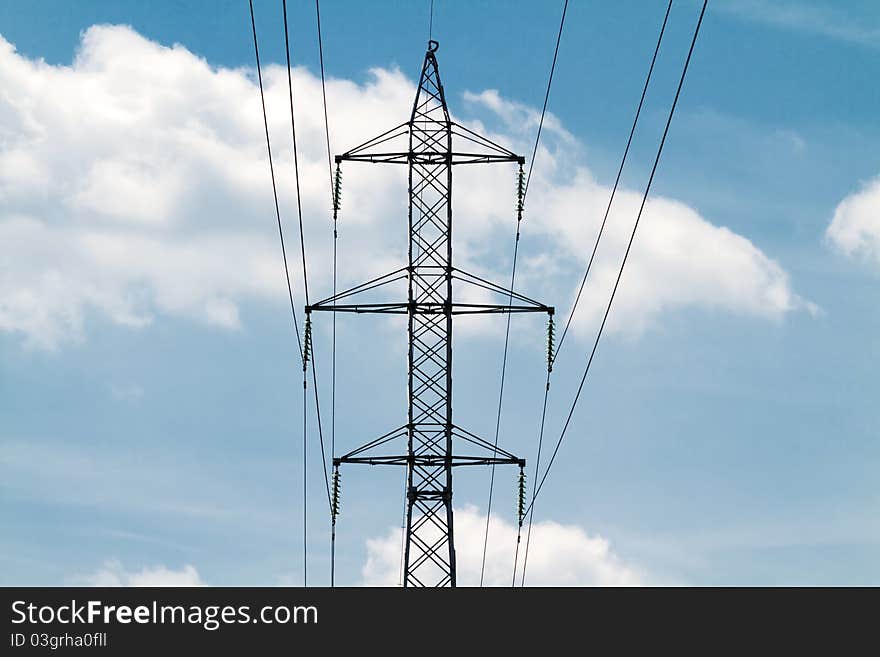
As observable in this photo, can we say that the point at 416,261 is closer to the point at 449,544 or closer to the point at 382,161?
the point at 382,161

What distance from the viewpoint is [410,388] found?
1406 inches

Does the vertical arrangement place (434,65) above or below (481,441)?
above

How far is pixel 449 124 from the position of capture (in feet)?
122
